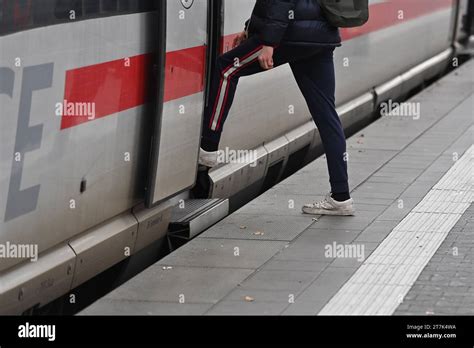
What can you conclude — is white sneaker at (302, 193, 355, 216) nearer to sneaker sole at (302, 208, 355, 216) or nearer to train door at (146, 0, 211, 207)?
sneaker sole at (302, 208, 355, 216)

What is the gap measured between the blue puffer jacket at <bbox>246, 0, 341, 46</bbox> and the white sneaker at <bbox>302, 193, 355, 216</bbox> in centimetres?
104

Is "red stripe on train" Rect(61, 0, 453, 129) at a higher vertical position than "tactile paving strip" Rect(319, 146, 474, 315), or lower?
higher

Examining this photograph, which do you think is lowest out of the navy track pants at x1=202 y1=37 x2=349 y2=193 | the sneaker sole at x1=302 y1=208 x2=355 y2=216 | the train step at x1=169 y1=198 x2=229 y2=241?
the sneaker sole at x1=302 y1=208 x2=355 y2=216

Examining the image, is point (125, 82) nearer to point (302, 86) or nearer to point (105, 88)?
point (105, 88)

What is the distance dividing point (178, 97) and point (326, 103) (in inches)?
39.3

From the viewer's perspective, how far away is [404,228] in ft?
24.4

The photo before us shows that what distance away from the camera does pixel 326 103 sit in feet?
24.6

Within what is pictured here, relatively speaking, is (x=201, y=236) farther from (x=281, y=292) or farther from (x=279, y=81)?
(x=279, y=81)

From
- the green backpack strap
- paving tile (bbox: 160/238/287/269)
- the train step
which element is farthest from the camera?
the train step

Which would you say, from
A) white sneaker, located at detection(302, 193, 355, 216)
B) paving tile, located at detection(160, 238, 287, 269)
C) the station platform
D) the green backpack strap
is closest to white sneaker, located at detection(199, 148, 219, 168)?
the station platform

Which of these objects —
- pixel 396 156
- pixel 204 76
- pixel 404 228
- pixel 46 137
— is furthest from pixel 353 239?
pixel 396 156

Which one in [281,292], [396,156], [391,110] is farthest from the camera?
[391,110]

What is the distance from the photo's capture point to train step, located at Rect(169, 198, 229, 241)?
7.43 m

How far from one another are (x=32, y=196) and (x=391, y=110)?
7473 millimetres
